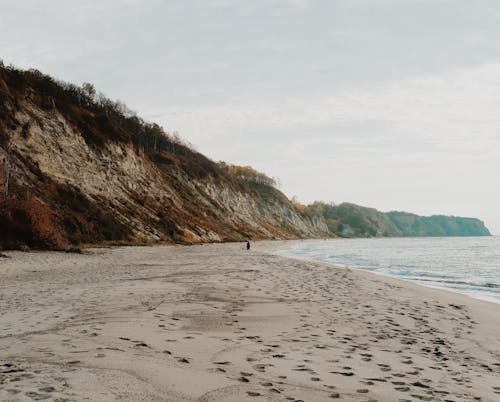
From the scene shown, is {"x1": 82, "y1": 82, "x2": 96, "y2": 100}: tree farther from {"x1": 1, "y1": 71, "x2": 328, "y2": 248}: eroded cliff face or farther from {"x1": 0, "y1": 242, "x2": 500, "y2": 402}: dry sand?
{"x1": 0, "y1": 242, "x2": 500, "y2": 402}: dry sand

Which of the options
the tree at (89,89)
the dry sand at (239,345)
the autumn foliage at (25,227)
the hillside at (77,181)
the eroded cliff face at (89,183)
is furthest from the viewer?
the tree at (89,89)

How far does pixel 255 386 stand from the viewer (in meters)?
4.54

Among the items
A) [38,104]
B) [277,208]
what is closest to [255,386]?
[38,104]

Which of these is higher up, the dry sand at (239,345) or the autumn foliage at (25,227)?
the autumn foliage at (25,227)

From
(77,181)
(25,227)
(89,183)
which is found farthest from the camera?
(89,183)

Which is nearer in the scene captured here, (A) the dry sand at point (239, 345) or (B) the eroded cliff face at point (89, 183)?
(A) the dry sand at point (239, 345)

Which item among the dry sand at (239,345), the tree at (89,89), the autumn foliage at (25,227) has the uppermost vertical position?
the tree at (89,89)

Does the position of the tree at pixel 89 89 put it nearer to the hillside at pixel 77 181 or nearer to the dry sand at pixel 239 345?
the hillside at pixel 77 181

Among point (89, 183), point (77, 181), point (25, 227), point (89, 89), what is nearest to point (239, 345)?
point (25, 227)

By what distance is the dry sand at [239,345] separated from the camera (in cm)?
434

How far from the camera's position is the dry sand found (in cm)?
434

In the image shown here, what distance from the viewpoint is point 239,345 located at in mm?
6480

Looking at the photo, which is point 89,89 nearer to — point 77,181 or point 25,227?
point 77,181

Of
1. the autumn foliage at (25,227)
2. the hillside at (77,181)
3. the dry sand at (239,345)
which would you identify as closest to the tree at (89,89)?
the hillside at (77,181)
